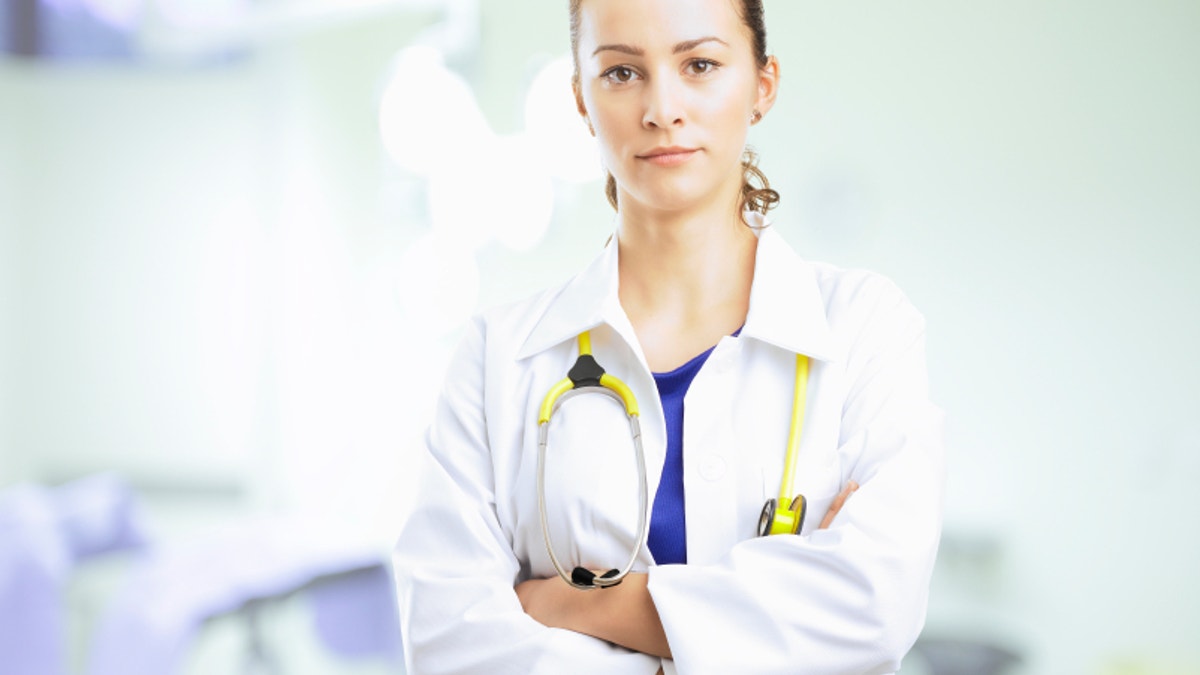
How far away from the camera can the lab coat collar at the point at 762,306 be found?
1115mm

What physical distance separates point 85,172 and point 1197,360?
2.71 m

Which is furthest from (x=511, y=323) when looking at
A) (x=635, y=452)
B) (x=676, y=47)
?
(x=676, y=47)

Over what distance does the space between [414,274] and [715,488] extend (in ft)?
5.79

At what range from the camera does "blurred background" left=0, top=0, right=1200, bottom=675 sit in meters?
2.29

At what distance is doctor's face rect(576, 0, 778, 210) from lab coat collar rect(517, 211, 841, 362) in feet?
0.37

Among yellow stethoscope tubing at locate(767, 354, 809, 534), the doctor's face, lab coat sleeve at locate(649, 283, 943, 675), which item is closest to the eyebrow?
the doctor's face

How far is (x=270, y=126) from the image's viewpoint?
2.82 m

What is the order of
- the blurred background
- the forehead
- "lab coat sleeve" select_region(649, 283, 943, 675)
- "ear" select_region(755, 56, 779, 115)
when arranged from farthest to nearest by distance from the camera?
the blurred background → "ear" select_region(755, 56, 779, 115) → the forehead → "lab coat sleeve" select_region(649, 283, 943, 675)

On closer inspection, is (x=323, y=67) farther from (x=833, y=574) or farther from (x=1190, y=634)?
(x=1190, y=634)

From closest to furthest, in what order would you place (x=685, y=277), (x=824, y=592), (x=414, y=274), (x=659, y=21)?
(x=824, y=592), (x=659, y=21), (x=685, y=277), (x=414, y=274)

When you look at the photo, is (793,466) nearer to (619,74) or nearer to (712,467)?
(712,467)

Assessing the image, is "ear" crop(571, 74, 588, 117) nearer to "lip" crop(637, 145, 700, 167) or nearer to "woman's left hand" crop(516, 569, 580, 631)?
"lip" crop(637, 145, 700, 167)

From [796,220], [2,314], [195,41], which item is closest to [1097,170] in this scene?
[796,220]

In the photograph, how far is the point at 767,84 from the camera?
121cm
